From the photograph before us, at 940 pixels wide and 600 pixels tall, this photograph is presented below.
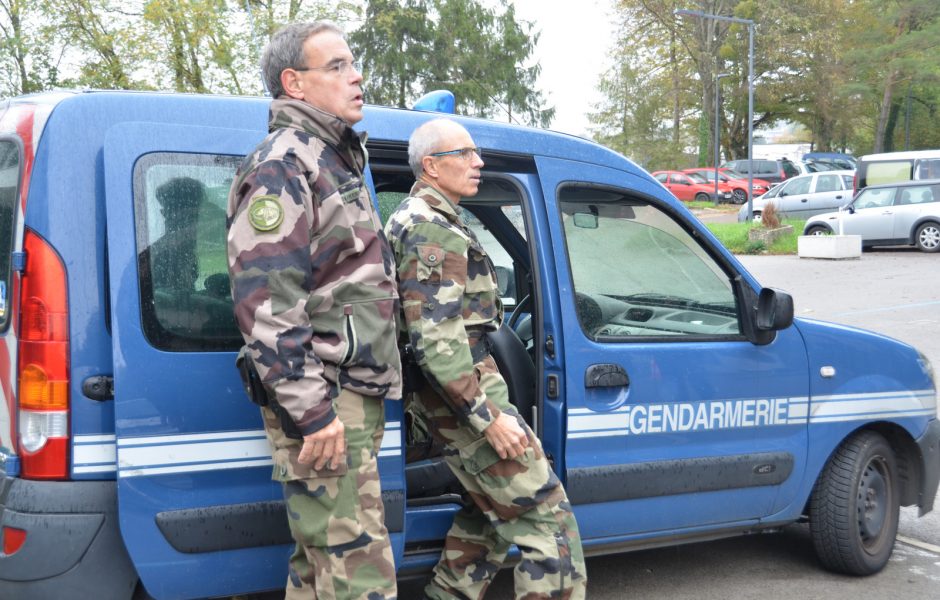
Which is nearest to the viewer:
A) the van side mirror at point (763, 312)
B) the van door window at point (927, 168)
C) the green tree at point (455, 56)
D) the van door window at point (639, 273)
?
the van door window at point (639, 273)

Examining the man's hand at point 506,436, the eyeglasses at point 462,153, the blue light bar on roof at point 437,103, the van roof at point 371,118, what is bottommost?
the man's hand at point 506,436

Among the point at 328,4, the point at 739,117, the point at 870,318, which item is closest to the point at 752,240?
the point at 870,318

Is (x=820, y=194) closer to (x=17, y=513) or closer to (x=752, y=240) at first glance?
(x=752, y=240)

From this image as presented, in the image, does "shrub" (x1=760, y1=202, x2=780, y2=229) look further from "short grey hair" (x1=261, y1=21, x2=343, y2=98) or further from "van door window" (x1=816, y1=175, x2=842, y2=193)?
"short grey hair" (x1=261, y1=21, x2=343, y2=98)

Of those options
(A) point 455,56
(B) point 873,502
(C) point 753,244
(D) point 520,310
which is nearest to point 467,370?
(D) point 520,310

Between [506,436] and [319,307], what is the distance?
77 cm

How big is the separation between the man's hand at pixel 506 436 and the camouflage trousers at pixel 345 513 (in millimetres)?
453

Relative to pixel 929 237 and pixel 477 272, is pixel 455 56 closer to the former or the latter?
pixel 929 237

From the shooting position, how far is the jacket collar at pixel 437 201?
301cm

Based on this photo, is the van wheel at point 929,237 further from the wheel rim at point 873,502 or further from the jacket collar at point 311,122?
the jacket collar at point 311,122

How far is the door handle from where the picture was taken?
3.45 meters

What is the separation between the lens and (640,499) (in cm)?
362

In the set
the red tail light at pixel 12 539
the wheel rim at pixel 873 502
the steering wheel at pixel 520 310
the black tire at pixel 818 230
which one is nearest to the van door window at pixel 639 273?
the steering wheel at pixel 520 310

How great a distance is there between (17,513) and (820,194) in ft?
86.6
